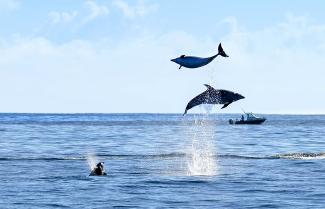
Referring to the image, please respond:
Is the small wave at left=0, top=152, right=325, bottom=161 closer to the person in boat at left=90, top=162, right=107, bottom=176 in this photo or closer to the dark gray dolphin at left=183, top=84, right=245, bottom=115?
the person in boat at left=90, top=162, right=107, bottom=176

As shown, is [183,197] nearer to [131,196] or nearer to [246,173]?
[131,196]

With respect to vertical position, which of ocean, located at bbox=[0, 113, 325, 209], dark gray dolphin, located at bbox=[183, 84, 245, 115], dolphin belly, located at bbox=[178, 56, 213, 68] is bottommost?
ocean, located at bbox=[0, 113, 325, 209]

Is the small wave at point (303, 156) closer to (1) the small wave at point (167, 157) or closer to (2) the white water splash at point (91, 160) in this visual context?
(1) the small wave at point (167, 157)

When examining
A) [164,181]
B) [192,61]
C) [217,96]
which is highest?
[192,61]

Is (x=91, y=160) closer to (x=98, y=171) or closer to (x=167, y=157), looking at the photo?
(x=167, y=157)

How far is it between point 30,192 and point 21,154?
3104 cm

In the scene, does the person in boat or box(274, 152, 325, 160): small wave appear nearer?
the person in boat

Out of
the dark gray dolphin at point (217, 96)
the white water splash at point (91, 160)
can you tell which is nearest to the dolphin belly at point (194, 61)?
the dark gray dolphin at point (217, 96)

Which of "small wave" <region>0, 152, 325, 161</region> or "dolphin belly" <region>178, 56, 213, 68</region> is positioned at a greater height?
"dolphin belly" <region>178, 56, 213, 68</region>

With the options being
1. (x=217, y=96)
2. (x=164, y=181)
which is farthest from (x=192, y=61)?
(x=164, y=181)

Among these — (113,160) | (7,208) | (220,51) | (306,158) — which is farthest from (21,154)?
(220,51)

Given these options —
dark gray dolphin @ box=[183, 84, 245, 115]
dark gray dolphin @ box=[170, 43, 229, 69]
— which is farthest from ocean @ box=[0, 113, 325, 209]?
dark gray dolphin @ box=[170, 43, 229, 69]

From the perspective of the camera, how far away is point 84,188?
4166cm

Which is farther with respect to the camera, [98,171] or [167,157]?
[167,157]
